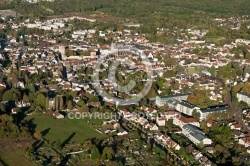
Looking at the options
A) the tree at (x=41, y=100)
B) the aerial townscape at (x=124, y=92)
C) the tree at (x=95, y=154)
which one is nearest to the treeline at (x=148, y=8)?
the aerial townscape at (x=124, y=92)

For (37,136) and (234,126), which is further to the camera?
(234,126)

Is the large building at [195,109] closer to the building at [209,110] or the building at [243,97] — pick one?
the building at [209,110]

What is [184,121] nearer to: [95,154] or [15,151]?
[95,154]

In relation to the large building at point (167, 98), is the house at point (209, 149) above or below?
below

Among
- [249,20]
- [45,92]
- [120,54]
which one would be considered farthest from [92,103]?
[249,20]

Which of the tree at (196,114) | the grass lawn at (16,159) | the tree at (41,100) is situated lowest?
the grass lawn at (16,159)

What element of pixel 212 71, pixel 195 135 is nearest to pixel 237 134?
pixel 195 135
